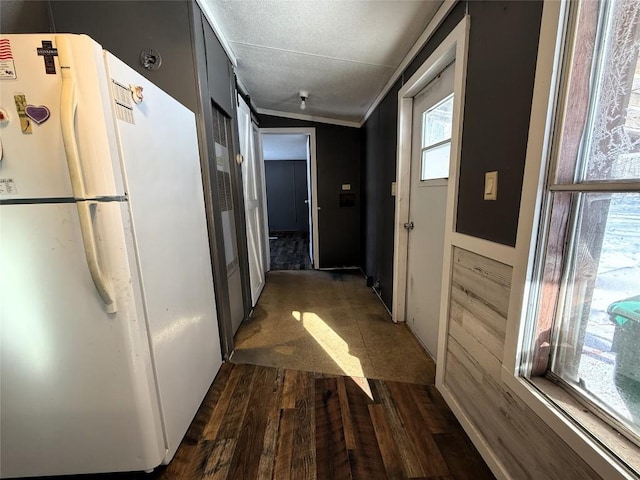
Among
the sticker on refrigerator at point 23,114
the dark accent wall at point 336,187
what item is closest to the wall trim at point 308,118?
the dark accent wall at point 336,187

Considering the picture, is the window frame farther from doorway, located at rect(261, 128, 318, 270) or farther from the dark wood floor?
doorway, located at rect(261, 128, 318, 270)

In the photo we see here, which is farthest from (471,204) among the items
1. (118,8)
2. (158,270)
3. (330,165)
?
(330,165)

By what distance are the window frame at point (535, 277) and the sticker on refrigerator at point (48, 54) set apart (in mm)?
1539

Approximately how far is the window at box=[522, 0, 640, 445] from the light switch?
0.72 ft

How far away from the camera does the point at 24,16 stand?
52.3 inches

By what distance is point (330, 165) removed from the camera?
12.5 feet

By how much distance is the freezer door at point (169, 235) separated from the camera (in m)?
1.00

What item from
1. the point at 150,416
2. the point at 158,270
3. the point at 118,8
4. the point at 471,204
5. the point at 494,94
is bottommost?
the point at 150,416

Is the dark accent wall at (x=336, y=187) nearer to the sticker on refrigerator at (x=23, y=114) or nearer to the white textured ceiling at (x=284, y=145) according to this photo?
the white textured ceiling at (x=284, y=145)

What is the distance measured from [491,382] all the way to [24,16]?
9.50 ft

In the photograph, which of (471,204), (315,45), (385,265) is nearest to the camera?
(471,204)

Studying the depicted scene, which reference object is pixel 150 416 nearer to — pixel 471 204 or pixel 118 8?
pixel 471 204

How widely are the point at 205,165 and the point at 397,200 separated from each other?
1538 mm

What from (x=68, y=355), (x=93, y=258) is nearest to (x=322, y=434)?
(x=68, y=355)
